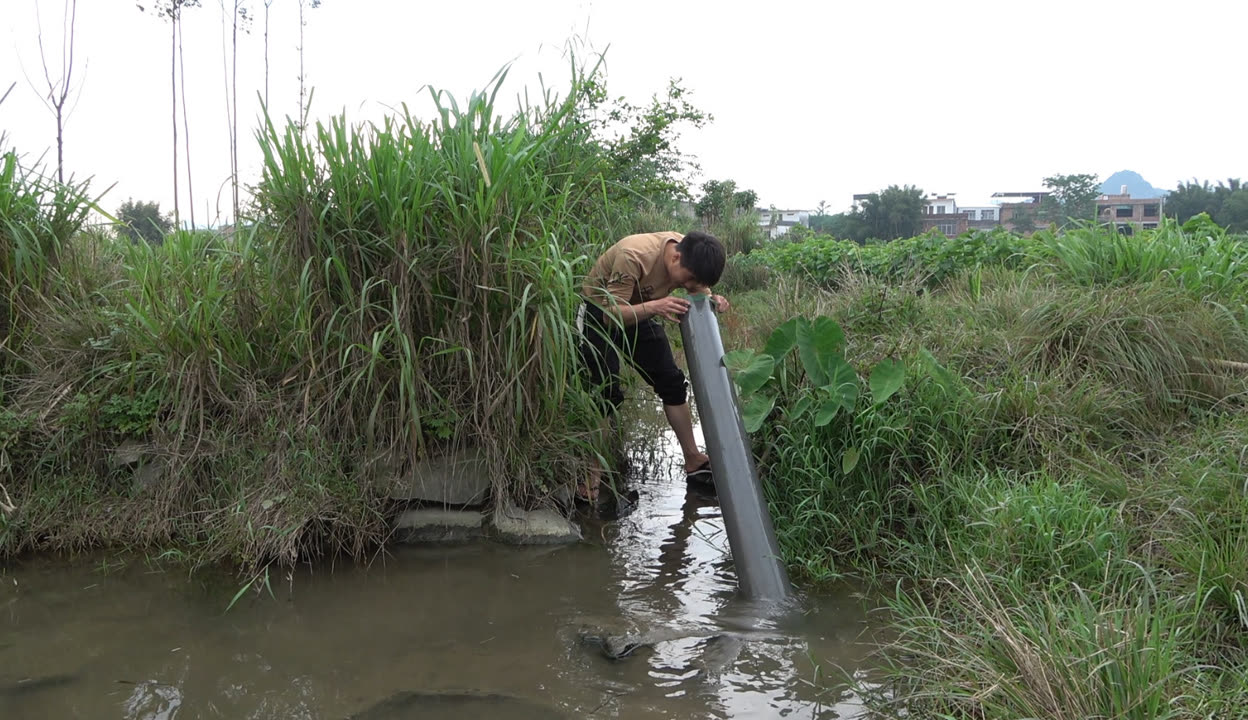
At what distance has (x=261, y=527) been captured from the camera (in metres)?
3.44

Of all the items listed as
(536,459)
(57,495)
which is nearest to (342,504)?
(536,459)

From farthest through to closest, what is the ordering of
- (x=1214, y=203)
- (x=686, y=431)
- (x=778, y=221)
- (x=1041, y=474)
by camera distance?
(x=778, y=221) → (x=1214, y=203) → (x=686, y=431) → (x=1041, y=474)

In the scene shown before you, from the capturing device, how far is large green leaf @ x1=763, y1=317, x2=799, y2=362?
3.88 meters

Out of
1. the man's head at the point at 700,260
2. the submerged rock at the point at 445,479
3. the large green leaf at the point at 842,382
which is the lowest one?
the submerged rock at the point at 445,479

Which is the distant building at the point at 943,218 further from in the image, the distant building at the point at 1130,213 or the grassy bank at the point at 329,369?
the grassy bank at the point at 329,369

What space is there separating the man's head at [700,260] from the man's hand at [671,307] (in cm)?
25

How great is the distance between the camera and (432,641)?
289 centimetres

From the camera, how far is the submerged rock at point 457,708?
2.40 m

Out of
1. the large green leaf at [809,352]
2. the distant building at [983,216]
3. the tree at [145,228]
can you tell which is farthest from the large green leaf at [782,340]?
the distant building at [983,216]

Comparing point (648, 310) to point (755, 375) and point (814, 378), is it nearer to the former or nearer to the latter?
point (755, 375)

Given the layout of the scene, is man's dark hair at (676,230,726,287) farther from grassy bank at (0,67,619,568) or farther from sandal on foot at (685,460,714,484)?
sandal on foot at (685,460,714,484)

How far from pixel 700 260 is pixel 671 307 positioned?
1.09ft

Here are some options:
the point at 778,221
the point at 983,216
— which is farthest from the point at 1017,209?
the point at 778,221

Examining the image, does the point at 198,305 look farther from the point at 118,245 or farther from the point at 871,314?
the point at 871,314
